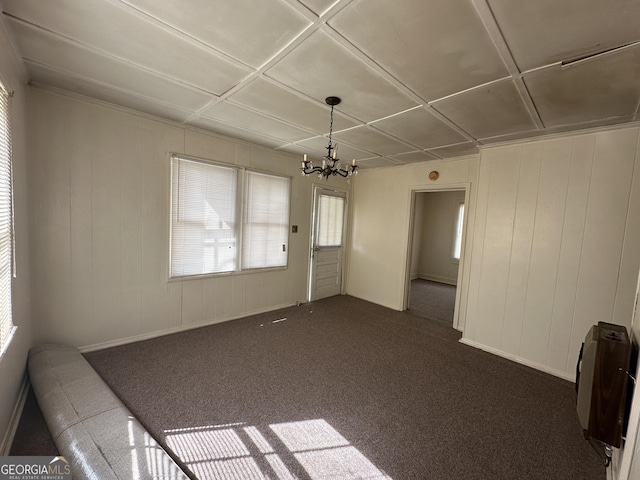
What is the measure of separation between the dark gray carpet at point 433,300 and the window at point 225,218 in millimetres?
2661

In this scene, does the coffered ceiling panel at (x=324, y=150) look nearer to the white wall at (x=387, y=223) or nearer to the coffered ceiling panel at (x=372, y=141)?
the coffered ceiling panel at (x=372, y=141)

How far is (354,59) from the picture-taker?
5.80 ft

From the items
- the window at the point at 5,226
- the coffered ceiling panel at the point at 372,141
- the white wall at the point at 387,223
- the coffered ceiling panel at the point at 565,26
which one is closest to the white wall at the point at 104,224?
the window at the point at 5,226

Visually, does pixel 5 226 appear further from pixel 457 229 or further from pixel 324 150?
pixel 457 229

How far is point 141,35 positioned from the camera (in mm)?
1652

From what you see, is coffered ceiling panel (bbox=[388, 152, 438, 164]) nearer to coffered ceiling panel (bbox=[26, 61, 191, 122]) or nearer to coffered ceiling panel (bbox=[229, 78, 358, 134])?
coffered ceiling panel (bbox=[229, 78, 358, 134])

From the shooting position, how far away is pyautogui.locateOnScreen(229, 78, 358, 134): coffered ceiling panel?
225 cm

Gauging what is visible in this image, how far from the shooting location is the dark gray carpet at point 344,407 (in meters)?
1.67

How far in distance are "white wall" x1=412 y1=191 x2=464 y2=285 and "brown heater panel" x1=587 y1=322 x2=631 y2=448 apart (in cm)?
554

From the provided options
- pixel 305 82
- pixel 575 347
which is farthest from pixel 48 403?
pixel 575 347

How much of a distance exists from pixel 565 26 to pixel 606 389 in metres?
2.15

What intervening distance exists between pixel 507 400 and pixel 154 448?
Answer: 271 centimetres

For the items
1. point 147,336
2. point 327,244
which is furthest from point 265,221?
point 147,336

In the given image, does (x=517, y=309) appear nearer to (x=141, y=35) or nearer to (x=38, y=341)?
(x=141, y=35)
